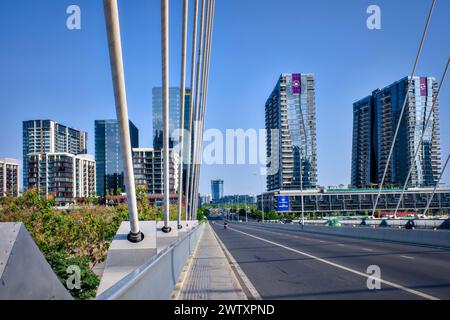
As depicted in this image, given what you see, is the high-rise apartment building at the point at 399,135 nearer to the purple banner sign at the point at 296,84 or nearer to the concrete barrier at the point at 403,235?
the purple banner sign at the point at 296,84

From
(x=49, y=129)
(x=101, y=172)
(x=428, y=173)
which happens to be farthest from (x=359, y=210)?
(x=49, y=129)

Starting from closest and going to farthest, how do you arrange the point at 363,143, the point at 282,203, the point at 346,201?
the point at 282,203 → the point at 346,201 → the point at 363,143

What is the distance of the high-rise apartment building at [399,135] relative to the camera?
11873 centimetres

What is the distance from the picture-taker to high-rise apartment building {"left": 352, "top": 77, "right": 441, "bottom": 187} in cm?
11873

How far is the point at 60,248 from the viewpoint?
27.6 m

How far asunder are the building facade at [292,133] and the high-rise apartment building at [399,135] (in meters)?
21.1

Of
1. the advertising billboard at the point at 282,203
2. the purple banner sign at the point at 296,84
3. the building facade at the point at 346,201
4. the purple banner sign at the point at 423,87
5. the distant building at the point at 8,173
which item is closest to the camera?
Result: the advertising billboard at the point at 282,203

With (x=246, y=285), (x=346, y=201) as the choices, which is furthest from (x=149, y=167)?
(x=246, y=285)

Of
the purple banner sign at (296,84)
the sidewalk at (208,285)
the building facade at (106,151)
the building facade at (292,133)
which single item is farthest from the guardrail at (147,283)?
the building facade at (106,151)

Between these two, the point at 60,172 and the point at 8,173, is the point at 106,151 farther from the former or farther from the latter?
the point at 8,173

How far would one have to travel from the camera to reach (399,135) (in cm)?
14225

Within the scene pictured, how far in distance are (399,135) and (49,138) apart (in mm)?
116272
